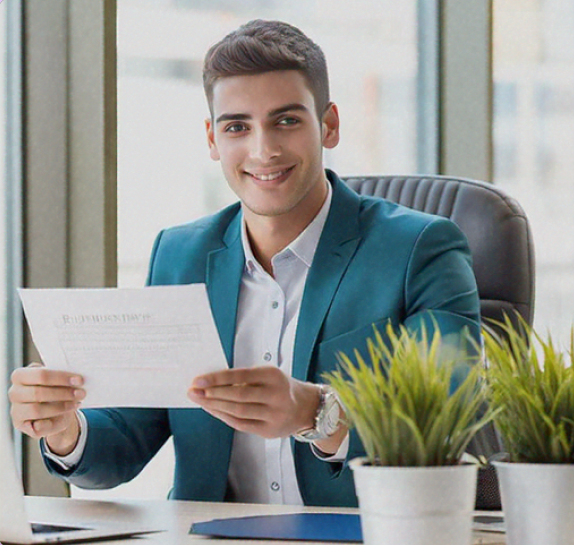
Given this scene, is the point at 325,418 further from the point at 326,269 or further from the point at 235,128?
the point at 235,128

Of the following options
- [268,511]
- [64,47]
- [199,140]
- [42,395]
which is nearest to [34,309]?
[42,395]

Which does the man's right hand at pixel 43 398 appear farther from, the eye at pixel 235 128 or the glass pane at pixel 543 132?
the glass pane at pixel 543 132

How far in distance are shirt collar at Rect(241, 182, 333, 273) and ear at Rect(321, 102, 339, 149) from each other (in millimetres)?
124

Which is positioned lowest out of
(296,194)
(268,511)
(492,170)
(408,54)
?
(268,511)

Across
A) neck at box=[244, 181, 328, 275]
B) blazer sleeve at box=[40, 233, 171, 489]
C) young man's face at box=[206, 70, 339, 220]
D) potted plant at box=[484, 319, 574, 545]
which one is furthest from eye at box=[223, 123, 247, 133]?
potted plant at box=[484, 319, 574, 545]

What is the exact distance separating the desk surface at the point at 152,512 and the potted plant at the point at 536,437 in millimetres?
429

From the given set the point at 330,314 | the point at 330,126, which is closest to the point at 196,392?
Result: the point at 330,314

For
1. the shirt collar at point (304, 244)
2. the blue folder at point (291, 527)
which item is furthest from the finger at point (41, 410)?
the shirt collar at point (304, 244)

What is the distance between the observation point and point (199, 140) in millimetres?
2812

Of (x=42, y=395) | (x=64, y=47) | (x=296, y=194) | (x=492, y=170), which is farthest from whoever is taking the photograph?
(x=492, y=170)

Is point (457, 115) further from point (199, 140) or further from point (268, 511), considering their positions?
point (268, 511)

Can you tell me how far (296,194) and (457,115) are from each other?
5.51 ft

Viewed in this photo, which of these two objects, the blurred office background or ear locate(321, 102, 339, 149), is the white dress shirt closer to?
ear locate(321, 102, 339, 149)

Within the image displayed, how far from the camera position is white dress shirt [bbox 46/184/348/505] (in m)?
1.75
